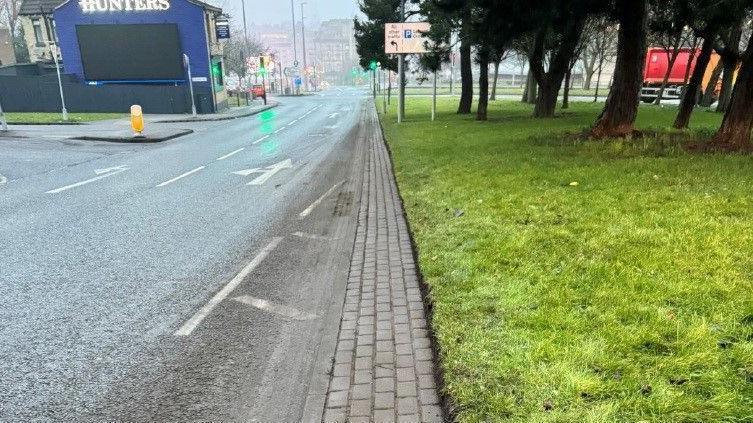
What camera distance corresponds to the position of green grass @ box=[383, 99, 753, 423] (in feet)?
8.68

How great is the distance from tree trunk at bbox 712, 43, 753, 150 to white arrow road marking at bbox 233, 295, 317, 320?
987 cm

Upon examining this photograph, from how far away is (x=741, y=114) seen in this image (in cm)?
967

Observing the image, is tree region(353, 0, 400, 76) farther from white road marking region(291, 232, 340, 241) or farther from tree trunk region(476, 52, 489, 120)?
white road marking region(291, 232, 340, 241)

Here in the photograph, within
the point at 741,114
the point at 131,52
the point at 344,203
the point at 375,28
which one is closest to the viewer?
the point at 344,203

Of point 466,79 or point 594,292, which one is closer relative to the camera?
point 594,292

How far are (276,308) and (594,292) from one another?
273cm

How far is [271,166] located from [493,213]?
771 cm

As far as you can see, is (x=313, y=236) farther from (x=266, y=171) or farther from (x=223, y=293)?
(x=266, y=171)

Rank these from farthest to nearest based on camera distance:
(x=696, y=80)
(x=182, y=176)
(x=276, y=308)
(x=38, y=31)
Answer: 1. (x=38, y=31)
2. (x=696, y=80)
3. (x=182, y=176)
4. (x=276, y=308)

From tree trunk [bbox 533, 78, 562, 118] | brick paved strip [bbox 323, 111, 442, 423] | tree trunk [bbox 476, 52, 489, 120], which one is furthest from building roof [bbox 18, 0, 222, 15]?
brick paved strip [bbox 323, 111, 442, 423]

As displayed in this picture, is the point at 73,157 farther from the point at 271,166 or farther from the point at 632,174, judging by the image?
the point at 632,174

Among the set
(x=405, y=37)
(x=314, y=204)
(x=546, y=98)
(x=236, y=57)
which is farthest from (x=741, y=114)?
(x=236, y=57)

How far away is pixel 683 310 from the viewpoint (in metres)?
3.43

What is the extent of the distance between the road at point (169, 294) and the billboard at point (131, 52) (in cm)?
2665
